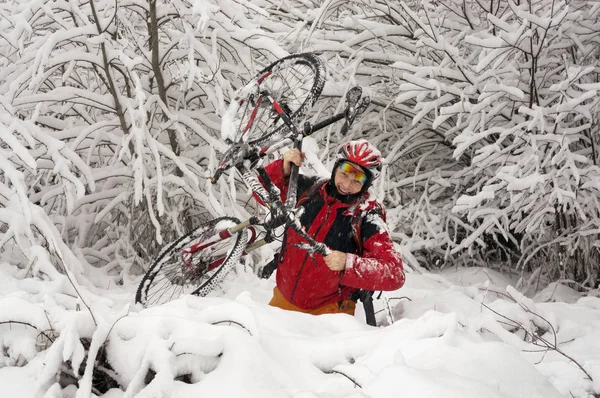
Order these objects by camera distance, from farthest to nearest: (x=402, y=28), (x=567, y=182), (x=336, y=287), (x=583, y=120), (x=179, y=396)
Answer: (x=402, y=28)
(x=583, y=120)
(x=567, y=182)
(x=336, y=287)
(x=179, y=396)

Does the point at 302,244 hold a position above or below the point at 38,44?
below

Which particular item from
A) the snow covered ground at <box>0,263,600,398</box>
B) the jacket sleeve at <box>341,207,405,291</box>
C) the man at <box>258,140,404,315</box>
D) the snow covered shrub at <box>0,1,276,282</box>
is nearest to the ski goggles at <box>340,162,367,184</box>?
the man at <box>258,140,404,315</box>

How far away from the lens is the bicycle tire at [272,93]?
3924mm

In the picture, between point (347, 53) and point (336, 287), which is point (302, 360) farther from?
point (347, 53)

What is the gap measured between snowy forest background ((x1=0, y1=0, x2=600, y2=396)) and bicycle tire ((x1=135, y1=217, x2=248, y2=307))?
22.5 inches

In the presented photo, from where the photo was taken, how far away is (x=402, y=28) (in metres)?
5.72

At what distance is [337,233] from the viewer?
3625 mm

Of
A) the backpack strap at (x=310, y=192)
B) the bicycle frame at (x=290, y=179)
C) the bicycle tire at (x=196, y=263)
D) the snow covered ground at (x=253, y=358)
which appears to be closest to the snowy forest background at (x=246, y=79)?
the bicycle tire at (x=196, y=263)

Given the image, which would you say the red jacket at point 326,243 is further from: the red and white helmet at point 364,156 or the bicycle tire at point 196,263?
the bicycle tire at point 196,263

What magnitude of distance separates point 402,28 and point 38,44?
3.71 meters

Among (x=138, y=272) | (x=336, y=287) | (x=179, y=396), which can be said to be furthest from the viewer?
(x=138, y=272)

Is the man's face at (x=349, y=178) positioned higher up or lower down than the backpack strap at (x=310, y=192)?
higher up

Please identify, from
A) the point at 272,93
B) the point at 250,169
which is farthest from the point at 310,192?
the point at 272,93

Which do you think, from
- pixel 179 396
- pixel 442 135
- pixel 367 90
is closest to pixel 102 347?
pixel 179 396
